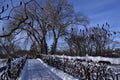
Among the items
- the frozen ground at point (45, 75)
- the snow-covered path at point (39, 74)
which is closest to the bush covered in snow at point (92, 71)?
the frozen ground at point (45, 75)

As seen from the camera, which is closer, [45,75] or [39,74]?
[45,75]

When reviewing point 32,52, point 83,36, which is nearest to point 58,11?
point 83,36

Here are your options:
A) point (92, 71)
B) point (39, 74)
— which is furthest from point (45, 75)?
point (92, 71)

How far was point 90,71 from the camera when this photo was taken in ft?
37.2

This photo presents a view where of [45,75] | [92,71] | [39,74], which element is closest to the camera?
[92,71]

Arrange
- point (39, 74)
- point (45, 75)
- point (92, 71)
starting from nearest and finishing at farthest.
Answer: point (92, 71), point (45, 75), point (39, 74)

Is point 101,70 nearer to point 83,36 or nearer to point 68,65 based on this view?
point 68,65

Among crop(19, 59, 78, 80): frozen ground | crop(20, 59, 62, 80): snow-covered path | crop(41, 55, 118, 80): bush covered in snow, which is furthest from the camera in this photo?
crop(20, 59, 62, 80): snow-covered path

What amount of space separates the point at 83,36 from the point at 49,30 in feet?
20.9

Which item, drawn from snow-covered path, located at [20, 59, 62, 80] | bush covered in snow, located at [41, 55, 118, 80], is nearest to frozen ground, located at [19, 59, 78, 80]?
snow-covered path, located at [20, 59, 62, 80]

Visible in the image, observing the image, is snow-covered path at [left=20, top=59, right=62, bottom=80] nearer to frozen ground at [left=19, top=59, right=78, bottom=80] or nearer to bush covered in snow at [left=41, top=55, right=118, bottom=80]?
frozen ground at [left=19, top=59, right=78, bottom=80]

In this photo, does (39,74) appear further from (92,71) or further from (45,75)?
(92,71)

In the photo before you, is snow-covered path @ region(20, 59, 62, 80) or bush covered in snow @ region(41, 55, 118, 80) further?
snow-covered path @ region(20, 59, 62, 80)

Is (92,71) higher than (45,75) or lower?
higher
